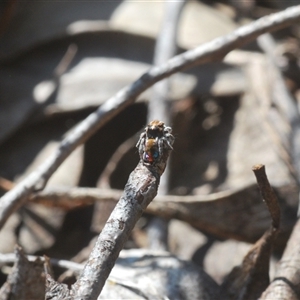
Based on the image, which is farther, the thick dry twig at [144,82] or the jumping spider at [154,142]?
the thick dry twig at [144,82]

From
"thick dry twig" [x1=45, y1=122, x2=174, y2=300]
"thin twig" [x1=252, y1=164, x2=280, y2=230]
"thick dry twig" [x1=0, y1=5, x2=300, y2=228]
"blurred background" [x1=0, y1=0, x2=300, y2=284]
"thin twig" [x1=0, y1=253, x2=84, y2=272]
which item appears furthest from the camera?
"blurred background" [x1=0, y1=0, x2=300, y2=284]

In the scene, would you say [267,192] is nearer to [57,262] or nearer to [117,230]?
[117,230]

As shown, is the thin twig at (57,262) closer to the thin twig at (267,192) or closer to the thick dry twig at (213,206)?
the thick dry twig at (213,206)

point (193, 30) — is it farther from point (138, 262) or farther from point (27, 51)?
point (138, 262)

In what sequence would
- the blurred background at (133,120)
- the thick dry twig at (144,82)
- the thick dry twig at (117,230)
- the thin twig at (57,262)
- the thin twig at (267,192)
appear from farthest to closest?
the blurred background at (133,120), the thick dry twig at (144,82), the thin twig at (57,262), the thin twig at (267,192), the thick dry twig at (117,230)

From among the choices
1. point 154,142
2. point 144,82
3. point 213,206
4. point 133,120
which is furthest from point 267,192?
point 133,120

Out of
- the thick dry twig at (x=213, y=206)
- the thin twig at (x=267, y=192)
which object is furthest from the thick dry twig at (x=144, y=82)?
the thin twig at (x=267, y=192)

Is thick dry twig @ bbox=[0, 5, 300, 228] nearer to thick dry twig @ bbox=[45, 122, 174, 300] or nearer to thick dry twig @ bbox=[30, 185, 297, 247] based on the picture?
thick dry twig @ bbox=[30, 185, 297, 247]

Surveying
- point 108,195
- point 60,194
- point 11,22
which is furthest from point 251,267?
point 11,22

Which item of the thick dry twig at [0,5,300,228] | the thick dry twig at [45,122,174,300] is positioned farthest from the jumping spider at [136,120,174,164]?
the thick dry twig at [0,5,300,228]
